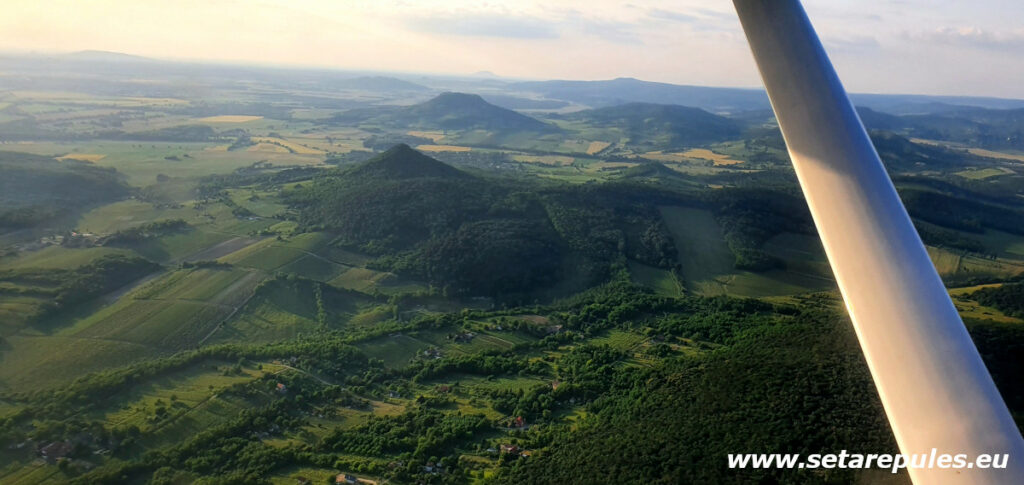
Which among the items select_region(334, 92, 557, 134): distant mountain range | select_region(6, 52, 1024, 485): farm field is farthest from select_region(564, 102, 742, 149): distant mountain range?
select_region(6, 52, 1024, 485): farm field

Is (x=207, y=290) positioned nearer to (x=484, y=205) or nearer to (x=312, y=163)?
(x=484, y=205)

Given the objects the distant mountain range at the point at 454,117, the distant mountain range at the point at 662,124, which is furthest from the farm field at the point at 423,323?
the distant mountain range at the point at 454,117

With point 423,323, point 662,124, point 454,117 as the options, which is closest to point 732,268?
point 423,323

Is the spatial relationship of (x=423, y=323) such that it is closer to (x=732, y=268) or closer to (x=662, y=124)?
(x=732, y=268)

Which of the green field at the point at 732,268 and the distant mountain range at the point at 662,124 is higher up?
the distant mountain range at the point at 662,124

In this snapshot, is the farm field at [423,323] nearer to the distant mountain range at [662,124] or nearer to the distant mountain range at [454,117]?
the distant mountain range at [662,124]

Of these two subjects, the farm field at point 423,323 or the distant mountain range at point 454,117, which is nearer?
the farm field at point 423,323

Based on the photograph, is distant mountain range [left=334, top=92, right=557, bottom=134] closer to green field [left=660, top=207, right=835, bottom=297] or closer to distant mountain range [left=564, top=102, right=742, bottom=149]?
distant mountain range [left=564, top=102, right=742, bottom=149]

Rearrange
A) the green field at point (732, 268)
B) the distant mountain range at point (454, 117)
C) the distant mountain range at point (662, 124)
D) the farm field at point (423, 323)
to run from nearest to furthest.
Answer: the farm field at point (423, 323) → the green field at point (732, 268) → the distant mountain range at point (662, 124) → the distant mountain range at point (454, 117)

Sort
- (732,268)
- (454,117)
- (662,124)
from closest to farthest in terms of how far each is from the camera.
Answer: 1. (732,268)
2. (454,117)
3. (662,124)

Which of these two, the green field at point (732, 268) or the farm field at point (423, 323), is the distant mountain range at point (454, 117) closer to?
the farm field at point (423, 323)

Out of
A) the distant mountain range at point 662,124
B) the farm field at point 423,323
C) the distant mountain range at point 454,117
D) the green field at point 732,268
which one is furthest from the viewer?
the distant mountain range at point 454,117

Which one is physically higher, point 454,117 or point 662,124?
point 662,124
